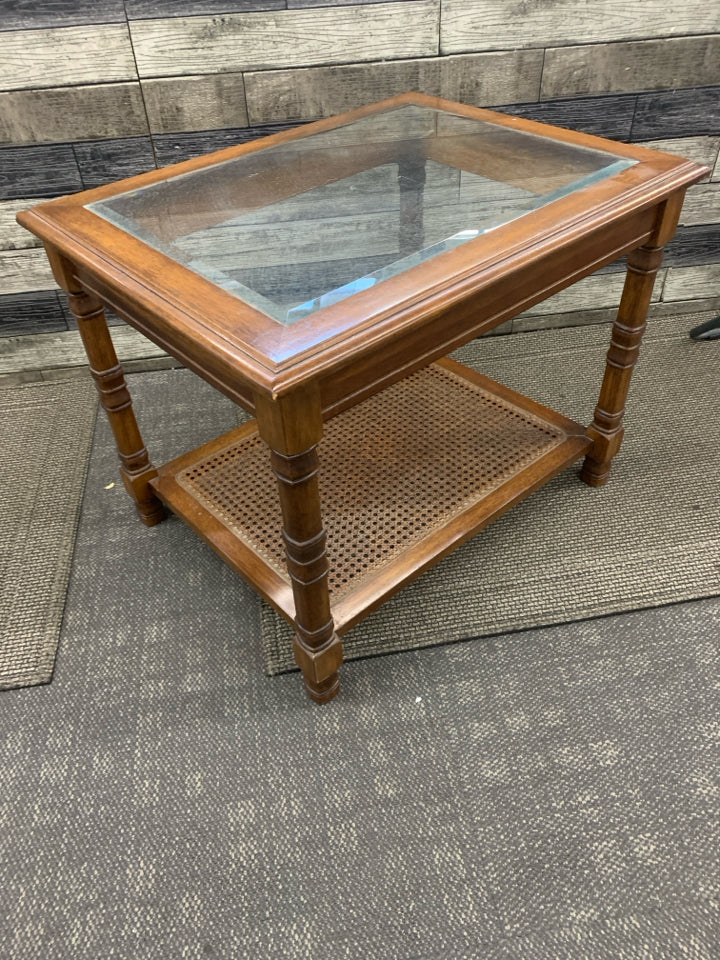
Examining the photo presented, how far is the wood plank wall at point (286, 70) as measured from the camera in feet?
5.08

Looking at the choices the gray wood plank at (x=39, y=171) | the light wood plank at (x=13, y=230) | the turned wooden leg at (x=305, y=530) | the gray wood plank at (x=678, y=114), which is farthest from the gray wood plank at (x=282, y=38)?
the turned wooden leg at (x=305, y=530)

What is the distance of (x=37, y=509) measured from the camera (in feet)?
5.24

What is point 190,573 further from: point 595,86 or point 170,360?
point 595,86

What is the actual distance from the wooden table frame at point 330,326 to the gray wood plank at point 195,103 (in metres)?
0.34

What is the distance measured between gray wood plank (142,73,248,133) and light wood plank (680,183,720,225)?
1.17 meters

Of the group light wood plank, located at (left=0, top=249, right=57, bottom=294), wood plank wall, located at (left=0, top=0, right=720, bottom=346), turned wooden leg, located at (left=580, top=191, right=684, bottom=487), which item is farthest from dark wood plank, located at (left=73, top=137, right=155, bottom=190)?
turned wooden leg, located at (left=580, top=191, right=684, bottom=487)

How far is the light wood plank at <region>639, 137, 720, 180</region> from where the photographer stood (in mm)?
1829

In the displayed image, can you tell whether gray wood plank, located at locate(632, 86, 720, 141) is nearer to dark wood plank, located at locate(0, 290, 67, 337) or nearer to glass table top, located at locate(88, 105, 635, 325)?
glass table top, located at locate(88, 105, 635, 325)

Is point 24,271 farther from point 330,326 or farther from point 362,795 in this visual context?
point 362,795

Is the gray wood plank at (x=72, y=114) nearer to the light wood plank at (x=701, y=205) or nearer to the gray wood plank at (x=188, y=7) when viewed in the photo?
the gray wood plank at (x=188, y=7)

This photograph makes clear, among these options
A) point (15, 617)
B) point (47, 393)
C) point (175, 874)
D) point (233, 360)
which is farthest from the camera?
point (47, 393)

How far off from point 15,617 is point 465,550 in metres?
0.88

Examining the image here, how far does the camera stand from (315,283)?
3.01ft

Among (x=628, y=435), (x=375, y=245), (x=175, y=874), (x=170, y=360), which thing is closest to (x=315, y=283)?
(x=375, y=245)
